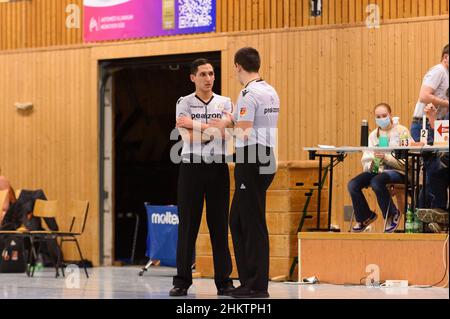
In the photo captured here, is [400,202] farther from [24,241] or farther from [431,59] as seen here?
[24,241]

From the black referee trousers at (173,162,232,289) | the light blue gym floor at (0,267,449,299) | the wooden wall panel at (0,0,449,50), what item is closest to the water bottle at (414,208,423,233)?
the light blue gym floor at (0,267,449,299)

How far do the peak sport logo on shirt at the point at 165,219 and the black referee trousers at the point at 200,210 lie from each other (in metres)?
3.87

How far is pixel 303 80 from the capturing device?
13.6 metres

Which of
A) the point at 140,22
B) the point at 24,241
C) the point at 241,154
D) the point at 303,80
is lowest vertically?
the point at 24,241

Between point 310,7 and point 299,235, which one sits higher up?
point 310,7

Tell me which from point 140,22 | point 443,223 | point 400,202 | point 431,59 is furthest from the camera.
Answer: point 140,22

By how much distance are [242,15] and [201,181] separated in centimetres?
565

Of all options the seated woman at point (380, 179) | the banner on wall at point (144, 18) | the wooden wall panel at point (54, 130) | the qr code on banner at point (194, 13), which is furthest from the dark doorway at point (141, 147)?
the seated woman at point (380, 179)

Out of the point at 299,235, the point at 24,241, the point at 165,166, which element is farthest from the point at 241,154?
the point at 165,166

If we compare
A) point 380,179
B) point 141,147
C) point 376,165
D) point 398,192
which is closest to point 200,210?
point 380,179

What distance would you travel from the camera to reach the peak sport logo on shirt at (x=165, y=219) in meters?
12.8

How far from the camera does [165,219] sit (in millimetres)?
12914

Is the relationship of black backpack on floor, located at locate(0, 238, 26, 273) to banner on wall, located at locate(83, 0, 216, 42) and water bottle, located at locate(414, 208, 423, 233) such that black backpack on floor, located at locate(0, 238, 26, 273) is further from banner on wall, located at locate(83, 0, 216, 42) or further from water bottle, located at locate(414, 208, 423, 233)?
water bottle, located at locate(414, 208, 423, 233)

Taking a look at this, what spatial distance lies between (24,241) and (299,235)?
5.08m
